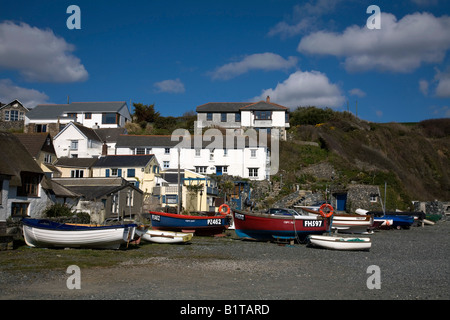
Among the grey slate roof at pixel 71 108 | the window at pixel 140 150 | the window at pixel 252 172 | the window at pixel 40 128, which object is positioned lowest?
the window at pixel 252 172

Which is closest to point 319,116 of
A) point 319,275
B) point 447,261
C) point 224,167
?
point 224,167

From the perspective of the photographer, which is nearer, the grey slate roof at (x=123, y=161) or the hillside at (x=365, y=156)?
the grey slate roof at (x=123, y=161)

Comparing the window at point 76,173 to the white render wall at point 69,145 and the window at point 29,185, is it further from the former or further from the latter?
the window at point 29,185

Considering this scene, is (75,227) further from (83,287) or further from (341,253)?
(341,253)

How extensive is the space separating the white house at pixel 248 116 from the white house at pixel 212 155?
33.6 ft

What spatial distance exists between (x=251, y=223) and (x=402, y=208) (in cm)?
3248

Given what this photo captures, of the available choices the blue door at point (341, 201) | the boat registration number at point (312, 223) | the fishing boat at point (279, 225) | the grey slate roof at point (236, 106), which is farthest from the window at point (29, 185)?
the grey slate roof at point (236, 106)

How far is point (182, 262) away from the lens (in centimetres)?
1689

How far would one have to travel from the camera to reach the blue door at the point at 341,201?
165ft

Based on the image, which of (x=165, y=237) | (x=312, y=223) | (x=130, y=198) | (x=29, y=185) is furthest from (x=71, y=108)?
(x=312, y=223)

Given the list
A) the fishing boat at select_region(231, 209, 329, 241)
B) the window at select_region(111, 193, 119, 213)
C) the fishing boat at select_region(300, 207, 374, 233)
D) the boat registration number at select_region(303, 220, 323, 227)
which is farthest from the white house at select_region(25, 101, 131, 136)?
the boat registration number at select_region(303, 220, 323, 227)

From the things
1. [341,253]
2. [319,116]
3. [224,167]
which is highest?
[319,116]

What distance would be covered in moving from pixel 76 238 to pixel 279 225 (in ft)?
36.4

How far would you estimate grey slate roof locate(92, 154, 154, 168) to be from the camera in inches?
1866
